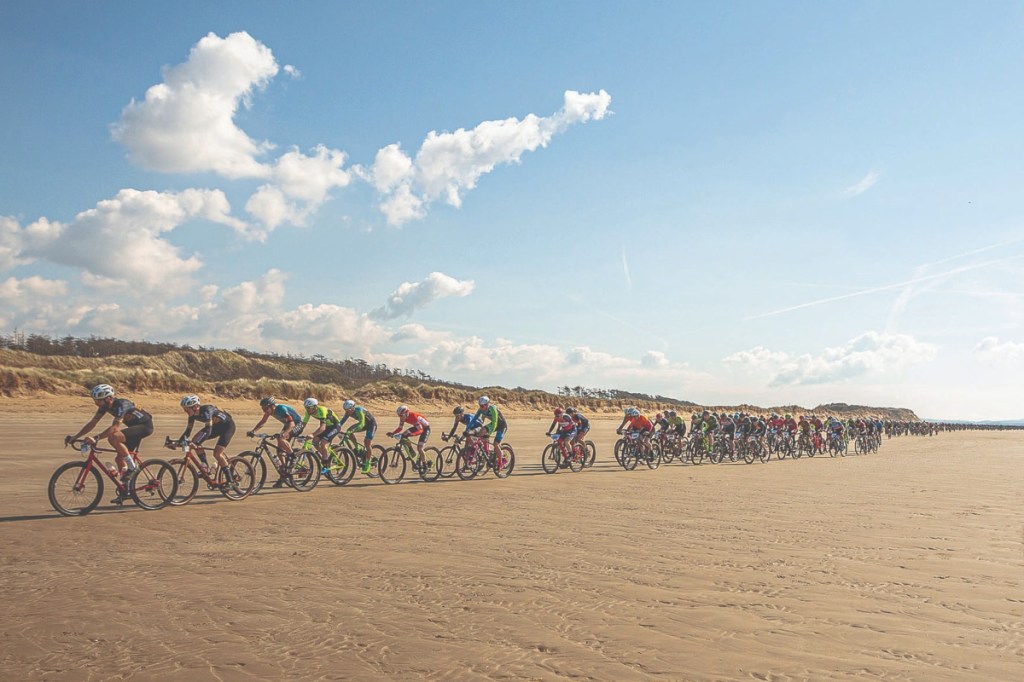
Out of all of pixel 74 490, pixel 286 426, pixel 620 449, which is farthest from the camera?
pixel 620 449

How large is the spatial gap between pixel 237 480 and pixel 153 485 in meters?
1.54

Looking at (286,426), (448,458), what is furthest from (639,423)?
(286,426)

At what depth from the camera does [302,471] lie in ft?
45.1

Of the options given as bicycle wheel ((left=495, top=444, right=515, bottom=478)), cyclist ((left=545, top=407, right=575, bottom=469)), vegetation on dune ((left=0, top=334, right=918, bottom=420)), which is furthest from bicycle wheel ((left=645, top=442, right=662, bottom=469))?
vegetation on dune ((left=0, top=334, right=918, bottom=420))

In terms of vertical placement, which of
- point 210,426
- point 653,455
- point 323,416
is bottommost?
point 653,455

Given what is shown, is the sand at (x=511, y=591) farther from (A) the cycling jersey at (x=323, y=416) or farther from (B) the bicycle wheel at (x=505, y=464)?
(B) the bicycle wheel at (x=505, y=464)

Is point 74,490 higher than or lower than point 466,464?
lower

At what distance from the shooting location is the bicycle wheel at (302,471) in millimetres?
13641

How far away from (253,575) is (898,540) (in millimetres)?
7636

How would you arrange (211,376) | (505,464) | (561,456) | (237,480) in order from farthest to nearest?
(211,376) → (561,456) → (505,464) → (237,480)

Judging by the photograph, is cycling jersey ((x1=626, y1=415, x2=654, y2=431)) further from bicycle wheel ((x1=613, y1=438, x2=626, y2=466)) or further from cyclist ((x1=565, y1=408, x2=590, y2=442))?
cyclist ((x1=565, y1=408, x2=590, y2=442))

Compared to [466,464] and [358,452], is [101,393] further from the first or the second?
[466,464]

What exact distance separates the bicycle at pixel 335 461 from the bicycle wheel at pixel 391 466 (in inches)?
26.2

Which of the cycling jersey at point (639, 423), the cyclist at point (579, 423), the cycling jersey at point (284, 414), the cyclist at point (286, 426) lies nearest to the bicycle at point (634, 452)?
the cycling jersey at point (639, 423)
